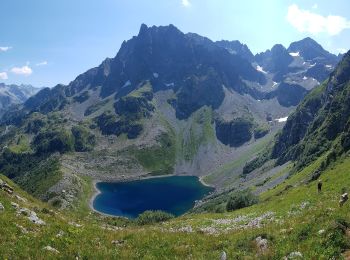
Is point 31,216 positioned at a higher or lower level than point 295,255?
lower

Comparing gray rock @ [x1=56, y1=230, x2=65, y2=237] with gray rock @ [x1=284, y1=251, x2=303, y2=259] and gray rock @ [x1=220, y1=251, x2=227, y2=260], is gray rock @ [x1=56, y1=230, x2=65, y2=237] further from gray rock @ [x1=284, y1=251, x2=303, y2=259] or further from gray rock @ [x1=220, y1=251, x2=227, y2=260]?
gray rock @ [x1=284, y1=251, x2=303, y2=259]

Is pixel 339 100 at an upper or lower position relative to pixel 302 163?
upper

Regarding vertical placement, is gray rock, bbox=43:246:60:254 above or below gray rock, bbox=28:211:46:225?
below

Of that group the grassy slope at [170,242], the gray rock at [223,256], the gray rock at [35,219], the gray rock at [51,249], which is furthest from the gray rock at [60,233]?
the gray rock at [223,256]

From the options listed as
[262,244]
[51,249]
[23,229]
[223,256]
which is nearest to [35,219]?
[23,229]

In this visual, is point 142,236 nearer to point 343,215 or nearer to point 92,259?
point 92,259

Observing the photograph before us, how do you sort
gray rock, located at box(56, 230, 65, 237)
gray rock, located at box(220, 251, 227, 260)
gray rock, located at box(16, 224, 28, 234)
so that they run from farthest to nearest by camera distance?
gray rock, located at box(56, 230, 65, 237), gray rock, located at box(16, 224, 28, 234), gray rock, located at box(220, 251, 227, 260)

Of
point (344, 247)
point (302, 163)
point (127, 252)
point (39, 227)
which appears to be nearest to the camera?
point (344, 247)

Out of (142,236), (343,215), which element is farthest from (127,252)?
→ (343,215)

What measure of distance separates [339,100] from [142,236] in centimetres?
18907

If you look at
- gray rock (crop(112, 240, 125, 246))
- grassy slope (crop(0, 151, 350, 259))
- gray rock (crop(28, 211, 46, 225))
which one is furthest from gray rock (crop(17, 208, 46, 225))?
gray rock (crop(112, 240, 125, 246))

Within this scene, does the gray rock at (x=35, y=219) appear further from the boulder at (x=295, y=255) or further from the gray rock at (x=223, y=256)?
the boulder at (x=295, y=255)

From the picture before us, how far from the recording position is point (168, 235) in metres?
28.8

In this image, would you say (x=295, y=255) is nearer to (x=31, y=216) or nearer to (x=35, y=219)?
(x=35, y=219)
